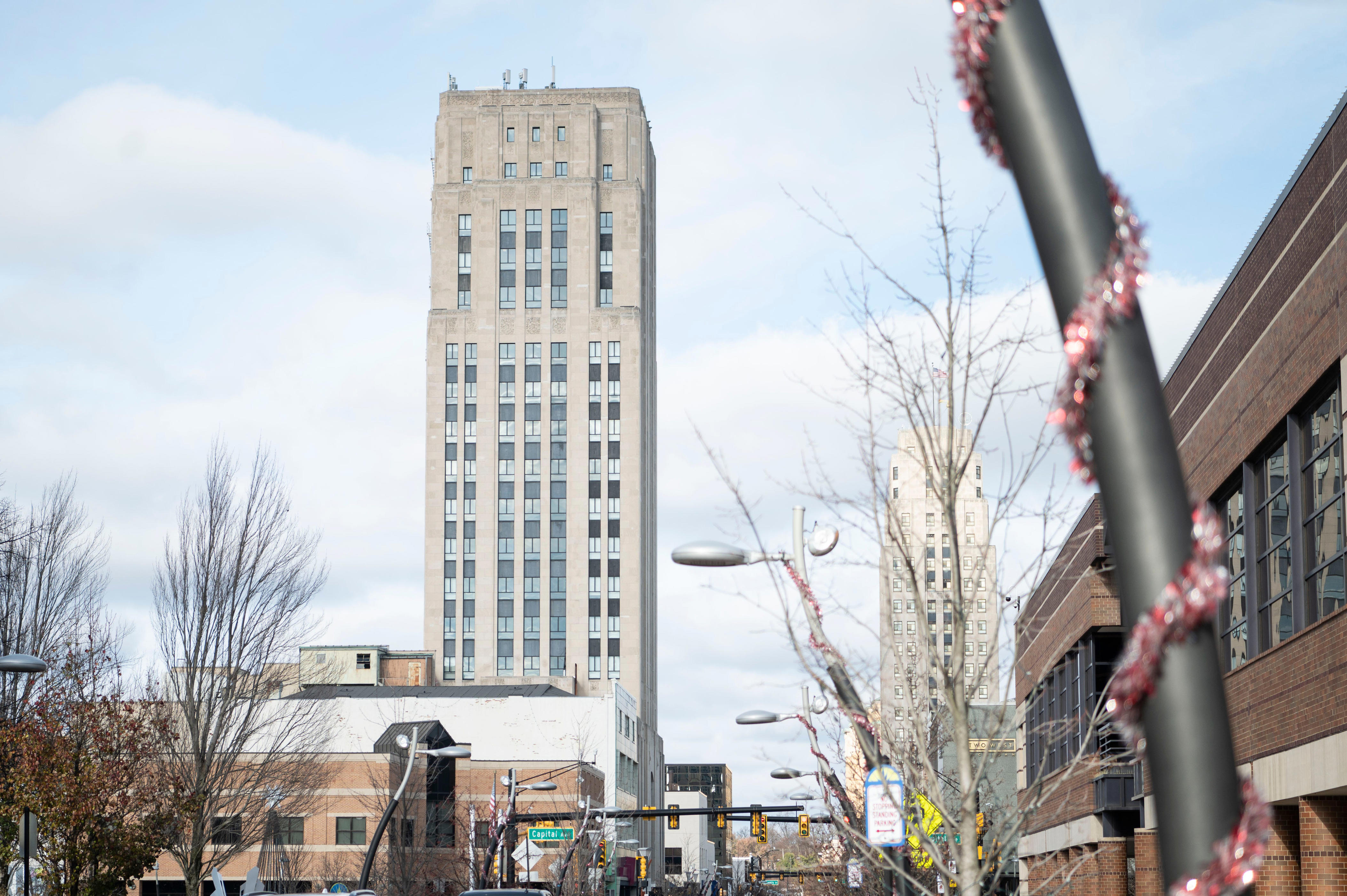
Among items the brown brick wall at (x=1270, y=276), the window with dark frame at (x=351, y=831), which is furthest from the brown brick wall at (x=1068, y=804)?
the window with dark frame at (x=351, y=831)

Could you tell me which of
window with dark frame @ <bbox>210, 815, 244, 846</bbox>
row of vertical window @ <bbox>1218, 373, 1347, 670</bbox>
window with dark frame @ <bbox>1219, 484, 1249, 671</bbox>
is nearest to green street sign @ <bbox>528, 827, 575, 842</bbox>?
window with dark frame @ <bbox>210, 815, 244, 846</bbox>

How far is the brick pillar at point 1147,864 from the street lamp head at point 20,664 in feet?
64.6

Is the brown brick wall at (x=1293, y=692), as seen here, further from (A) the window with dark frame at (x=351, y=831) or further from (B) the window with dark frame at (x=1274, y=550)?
(A) the window with dark frame at (x=351, y=831)

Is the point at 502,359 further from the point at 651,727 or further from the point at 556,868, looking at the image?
the point at 556,868

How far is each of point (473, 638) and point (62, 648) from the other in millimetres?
76128

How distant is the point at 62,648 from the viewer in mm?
43812

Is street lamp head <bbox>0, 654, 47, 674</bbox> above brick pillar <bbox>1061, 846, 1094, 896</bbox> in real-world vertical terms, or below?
above

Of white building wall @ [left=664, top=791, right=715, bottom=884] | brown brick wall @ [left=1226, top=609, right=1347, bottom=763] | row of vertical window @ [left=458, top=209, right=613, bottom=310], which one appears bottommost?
white building wall @ [left=664, top=791, right=715, bottom=884]

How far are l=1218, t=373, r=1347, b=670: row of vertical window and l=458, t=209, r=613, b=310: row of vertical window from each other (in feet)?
343

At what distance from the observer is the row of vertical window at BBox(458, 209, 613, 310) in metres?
125

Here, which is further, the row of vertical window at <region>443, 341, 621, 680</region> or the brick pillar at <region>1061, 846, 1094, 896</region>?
the row of vertical window at <region>443, 341, 621, 680</region>

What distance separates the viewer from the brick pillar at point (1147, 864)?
26.7m

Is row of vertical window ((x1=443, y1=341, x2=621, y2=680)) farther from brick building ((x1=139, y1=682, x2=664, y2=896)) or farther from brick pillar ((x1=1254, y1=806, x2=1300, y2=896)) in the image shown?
brick pillar ((x1=1254, y1=806, x2=1300, y2=896))

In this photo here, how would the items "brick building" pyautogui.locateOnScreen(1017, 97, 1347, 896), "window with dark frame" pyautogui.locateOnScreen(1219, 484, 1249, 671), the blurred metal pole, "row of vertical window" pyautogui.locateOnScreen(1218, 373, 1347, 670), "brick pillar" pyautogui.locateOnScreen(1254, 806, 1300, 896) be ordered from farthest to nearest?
"window with dark frame" pyautogui.locateOnScreen(1219, 484, 1249, 671), "brick pillar" pyautogui.locateOnScreen(1254, 806, 1300, 896), "row of vertical window" pyautogui.locateOnScreen(1218, 373, 1347, 670), "brick building" pyautogui.locateOnScreen(1017, 97, 1347, 896), the blurred metal pole
